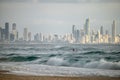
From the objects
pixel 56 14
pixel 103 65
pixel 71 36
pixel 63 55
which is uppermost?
pixel 56 14

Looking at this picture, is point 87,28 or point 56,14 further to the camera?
point 87,28

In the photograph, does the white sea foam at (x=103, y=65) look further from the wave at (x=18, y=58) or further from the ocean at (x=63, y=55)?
the wave at (x=18, y=58)

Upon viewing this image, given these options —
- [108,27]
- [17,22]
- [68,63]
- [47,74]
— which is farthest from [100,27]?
[47,74]

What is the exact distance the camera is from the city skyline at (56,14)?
35.3ft

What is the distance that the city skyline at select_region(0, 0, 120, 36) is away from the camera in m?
10.8

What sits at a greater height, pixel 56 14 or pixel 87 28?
pixel 56 14

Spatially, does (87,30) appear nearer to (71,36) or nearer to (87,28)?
(87,28)

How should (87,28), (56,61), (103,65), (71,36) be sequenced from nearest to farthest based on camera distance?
(103,65), (56,61), (71,36), (87,28)

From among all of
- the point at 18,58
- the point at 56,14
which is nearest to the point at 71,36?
the point at 56,14

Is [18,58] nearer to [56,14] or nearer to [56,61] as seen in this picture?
[56,61]

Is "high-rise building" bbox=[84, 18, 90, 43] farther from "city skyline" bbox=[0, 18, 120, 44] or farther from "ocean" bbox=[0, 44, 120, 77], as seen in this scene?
"ocean" bbox=[0, 44, 120, 77]

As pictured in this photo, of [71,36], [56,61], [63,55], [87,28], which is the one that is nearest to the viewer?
[56,61]

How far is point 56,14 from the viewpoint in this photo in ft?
35.9

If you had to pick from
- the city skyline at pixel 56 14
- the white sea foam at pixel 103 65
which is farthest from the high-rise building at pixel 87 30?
the white sea foam at pixel 103 65
